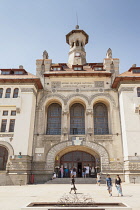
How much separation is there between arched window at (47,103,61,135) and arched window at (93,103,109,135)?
4.92 meters

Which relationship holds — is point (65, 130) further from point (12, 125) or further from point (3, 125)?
point (3, 125)

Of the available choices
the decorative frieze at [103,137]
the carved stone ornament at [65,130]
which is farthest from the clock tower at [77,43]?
the decorative frieze at [103,137]

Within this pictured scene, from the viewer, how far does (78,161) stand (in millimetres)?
22562

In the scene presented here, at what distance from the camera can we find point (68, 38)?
1476 inches

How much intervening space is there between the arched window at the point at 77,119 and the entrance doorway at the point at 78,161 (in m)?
2.81

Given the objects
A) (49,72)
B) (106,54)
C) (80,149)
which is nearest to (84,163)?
(80,149)

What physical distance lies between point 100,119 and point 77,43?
62.6ft

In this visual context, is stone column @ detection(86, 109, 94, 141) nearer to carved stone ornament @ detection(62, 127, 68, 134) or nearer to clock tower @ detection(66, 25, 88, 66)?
carved stone ornament @ detection(62, 127, 68, 134)

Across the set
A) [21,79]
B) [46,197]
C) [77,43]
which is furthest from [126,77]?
[46,197]

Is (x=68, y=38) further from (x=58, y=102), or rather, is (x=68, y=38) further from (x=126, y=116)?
(x=126, y=116)

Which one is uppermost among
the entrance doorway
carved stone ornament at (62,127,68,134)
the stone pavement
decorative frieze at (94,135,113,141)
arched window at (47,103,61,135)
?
arched window at (47,103,61,135)

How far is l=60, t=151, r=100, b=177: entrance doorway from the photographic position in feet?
73.2

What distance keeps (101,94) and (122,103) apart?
3.33 meters

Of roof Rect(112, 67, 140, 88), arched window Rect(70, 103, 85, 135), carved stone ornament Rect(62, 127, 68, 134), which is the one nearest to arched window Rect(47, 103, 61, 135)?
carved stone ornament Rect(62, 127, 68, 134)
